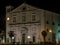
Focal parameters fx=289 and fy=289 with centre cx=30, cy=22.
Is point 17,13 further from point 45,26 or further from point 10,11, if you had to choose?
point 45,26

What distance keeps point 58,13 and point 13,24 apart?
10.7m

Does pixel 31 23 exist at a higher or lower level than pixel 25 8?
lower

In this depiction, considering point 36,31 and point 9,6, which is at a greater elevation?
point 9,6

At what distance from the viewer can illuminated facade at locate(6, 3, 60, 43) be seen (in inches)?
2467

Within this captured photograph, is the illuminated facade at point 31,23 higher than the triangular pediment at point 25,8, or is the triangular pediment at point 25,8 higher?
the triangular pediment at point 25,8

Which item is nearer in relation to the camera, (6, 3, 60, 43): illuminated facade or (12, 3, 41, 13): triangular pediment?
(6, 3, 60, 43): illuminated facade

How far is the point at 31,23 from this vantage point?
64.1 meters

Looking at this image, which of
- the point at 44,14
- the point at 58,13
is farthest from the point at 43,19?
the point at 58,13

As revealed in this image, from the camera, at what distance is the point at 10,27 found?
67.1 m

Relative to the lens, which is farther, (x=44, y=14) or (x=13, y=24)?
(x=13, y=24)

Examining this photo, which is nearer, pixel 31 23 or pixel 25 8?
pixel 31 23

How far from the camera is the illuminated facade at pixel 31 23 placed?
6266cm

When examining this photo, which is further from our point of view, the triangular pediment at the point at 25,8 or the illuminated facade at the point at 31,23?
the triangular pediment at the point at 25,8

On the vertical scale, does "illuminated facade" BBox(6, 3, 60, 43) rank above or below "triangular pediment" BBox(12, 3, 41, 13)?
below
